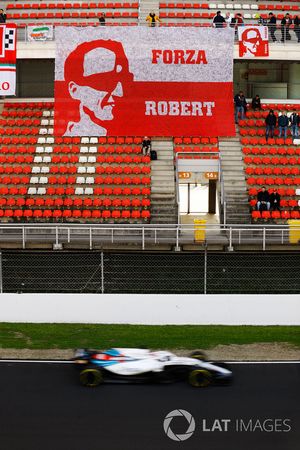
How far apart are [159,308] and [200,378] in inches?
198

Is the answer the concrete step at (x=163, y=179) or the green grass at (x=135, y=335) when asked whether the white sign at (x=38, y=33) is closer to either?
the concrete step at (x=163, y=179)

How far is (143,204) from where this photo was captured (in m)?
27.5

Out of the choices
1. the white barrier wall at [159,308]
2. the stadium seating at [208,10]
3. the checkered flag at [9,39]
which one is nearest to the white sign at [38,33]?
the checkered flag at [9,39]


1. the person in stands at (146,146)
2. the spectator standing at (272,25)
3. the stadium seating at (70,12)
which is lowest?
the person in stands at (146,146)

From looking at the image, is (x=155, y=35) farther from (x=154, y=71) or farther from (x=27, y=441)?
(x=27, y=441)

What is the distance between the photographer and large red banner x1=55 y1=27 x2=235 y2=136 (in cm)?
2765

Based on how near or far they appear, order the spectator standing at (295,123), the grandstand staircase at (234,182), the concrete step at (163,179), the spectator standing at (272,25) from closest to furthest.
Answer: the grandstand staircase at (234,182), the concrete step at (163,179), the spectator standing at (295,123), the spectator standing at (272,25)

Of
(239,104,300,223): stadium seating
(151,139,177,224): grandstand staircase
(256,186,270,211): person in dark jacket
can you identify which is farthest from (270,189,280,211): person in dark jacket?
(151,139,177,224): grandstand staircase

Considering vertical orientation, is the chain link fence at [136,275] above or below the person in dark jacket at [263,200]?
below

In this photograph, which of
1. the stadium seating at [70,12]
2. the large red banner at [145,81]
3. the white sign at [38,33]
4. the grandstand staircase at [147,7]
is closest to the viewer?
the large red banner at [145,81]

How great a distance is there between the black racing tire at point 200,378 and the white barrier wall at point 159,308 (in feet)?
16.1

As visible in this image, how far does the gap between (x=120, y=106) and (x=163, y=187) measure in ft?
10.6

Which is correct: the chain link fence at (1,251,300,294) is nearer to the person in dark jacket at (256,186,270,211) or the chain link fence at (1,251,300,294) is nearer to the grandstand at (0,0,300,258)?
the grandstand at (0,0,300,258)

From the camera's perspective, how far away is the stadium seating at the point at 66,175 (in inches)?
1069
